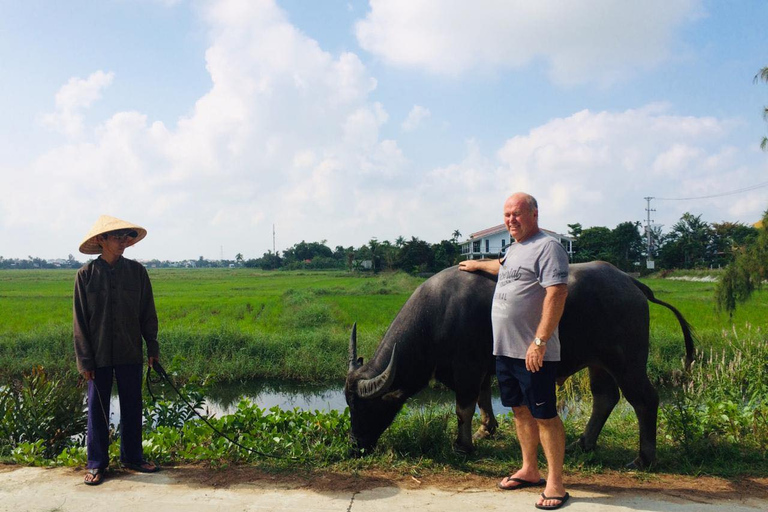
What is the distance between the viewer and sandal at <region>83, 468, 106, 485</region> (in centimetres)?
346

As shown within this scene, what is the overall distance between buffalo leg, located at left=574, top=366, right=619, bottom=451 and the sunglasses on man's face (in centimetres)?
Answer: 362

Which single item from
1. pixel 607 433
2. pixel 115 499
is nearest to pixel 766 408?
pixel 607 433

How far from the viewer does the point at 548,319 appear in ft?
9.82

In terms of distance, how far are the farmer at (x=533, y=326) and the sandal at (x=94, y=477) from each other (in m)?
2.61

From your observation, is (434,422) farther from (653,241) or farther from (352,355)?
(653,241)

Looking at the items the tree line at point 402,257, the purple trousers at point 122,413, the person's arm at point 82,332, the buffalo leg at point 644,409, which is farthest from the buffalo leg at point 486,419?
the tree line at point 402,257

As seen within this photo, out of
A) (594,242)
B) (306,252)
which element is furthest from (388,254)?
(306,252)

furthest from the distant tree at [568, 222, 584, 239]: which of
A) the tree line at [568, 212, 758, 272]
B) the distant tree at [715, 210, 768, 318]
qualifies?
the distant tree at [715, 210, 768, 318]

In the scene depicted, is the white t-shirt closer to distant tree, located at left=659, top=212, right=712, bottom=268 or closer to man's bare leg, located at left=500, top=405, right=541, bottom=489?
man's bare leg, located at left=500, top=405, right=541, bottom=489

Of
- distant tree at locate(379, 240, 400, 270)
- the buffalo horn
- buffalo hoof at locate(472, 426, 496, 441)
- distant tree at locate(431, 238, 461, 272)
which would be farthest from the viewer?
distant tree at locate(379, 240, 400, 270)

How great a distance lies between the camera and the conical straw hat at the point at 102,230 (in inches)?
146

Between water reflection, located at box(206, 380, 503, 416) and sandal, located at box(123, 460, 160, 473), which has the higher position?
sandal, located at box(123, 460, 160, 473)

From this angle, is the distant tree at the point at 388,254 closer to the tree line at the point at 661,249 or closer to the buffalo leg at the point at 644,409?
the tree line at the point at 661,249

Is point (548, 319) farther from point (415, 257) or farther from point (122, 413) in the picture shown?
point (415, 257)
